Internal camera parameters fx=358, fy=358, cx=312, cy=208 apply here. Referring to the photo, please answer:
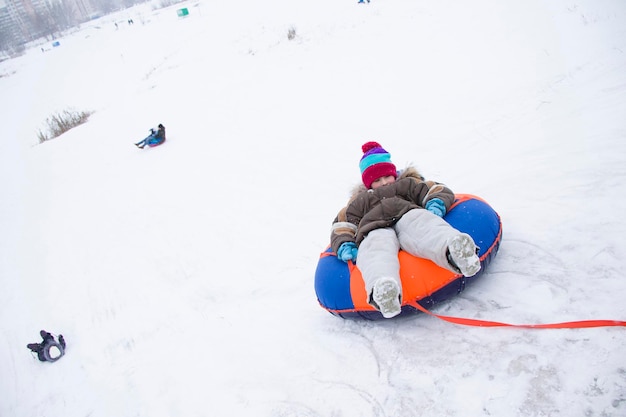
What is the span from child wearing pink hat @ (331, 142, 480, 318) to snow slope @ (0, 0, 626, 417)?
1.47ft

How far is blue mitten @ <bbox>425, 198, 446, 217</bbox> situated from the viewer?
2512 millimetres

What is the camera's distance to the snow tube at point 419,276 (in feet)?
7.09

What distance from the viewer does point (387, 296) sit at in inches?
75.1

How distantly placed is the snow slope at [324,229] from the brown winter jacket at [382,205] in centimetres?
61

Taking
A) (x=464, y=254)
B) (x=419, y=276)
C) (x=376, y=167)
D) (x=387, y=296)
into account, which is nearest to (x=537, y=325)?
(x=464, y=254)

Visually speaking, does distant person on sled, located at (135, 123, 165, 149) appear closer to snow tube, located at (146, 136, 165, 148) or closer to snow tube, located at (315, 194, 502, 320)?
snow tube, located at (146, 136, 165, 148)

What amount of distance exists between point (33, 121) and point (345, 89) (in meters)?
16.3

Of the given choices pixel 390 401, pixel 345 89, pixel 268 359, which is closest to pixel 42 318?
pixel 268 359

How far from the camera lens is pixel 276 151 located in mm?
6129

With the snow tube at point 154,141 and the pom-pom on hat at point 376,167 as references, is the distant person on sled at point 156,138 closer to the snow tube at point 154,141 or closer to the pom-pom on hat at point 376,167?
the snow tube at point 154,141

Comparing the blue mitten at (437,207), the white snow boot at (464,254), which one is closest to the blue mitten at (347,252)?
the blue mitten at (437,207)

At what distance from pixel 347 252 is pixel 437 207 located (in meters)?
0.72

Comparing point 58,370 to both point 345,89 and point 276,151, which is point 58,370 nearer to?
point 276,151

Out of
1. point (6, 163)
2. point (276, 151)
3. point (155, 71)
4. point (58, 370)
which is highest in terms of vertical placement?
point (155, 71)
